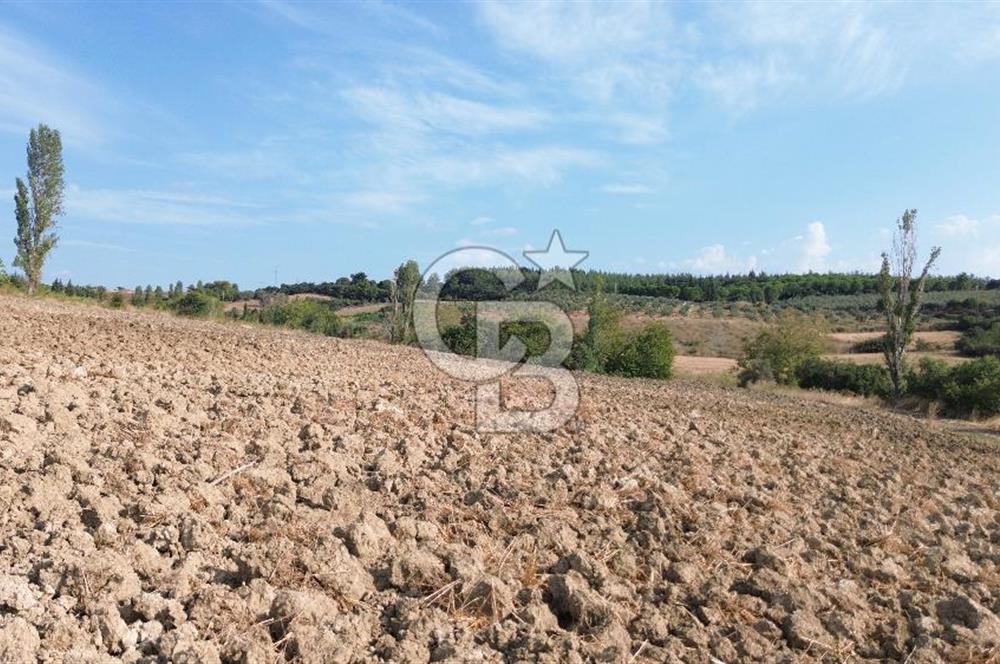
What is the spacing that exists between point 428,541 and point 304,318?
1190 inches

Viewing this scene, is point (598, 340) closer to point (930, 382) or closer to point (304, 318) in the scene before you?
point (930, 382)


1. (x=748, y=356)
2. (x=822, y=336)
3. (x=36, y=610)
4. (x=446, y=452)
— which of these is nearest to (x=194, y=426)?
(x=446, y=452)

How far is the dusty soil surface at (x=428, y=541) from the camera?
109 inches

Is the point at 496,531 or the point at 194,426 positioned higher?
the point at 194,426

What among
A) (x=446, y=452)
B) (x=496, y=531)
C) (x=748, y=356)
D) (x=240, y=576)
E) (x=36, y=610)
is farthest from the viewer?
(x=748, y=356)

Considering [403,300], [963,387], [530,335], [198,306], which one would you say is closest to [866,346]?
[963,387]

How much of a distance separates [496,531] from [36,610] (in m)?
2.12

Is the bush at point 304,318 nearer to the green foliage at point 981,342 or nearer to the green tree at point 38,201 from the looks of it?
the green tree at point 38,201

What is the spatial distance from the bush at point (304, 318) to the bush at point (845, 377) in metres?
18.1

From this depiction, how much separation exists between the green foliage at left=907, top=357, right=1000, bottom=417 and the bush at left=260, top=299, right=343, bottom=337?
21.0 meters

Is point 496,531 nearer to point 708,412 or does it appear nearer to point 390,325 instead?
point 708,412

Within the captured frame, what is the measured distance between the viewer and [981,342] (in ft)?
134

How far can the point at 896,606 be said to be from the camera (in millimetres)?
3631

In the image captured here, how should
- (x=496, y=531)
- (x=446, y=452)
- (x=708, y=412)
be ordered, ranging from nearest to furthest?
(x=496, y=531), (x=446, y=452), (x=708, y=412)
